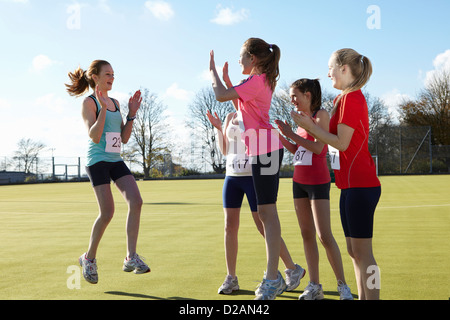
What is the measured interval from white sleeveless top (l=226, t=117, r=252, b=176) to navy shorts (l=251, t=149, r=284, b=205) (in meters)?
0.22

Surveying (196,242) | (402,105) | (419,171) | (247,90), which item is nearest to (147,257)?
(196,242)

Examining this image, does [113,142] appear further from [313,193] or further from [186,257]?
[313,193]

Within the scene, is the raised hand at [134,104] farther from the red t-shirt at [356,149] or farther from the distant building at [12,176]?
the distant building at [12,176]

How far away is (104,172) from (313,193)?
2108 mm

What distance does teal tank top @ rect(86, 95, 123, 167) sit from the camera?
473cm

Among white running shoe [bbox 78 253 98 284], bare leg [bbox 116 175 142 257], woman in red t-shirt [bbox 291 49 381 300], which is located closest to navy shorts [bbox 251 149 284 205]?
woman in red t-shirt [bbox 291 49 381 300]

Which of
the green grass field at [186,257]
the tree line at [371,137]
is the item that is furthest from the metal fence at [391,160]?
the green grass field at [186,257]

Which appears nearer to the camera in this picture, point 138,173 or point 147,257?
point 147,257

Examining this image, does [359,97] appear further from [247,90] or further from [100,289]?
[100,289]

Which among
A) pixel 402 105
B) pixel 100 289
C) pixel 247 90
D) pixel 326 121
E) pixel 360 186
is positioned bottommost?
pixel 100 289

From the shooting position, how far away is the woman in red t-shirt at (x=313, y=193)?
396cm

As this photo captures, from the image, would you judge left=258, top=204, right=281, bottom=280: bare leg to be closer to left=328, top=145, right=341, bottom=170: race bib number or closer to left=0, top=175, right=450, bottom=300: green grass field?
left=0, top=175, right=450, bottom=300: green grass field

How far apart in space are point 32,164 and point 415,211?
40985 millimetres
